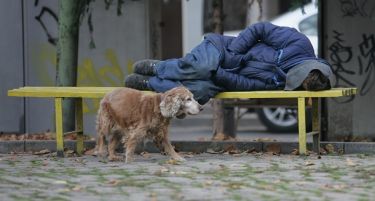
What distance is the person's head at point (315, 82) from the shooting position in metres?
8.66

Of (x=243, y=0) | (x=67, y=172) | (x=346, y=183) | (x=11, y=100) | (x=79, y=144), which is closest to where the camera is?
(x=346, y=183)

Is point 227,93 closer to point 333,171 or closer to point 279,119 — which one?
point 333,171

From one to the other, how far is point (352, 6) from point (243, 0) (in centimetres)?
1276

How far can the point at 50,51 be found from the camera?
38.8ft

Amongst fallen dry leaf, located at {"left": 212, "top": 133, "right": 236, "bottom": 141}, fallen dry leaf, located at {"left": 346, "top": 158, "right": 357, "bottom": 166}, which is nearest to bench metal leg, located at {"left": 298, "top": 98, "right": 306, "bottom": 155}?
fallen dry leaf, located at {"left": 346, "top": 158, "right": 357, "bottom": 166}

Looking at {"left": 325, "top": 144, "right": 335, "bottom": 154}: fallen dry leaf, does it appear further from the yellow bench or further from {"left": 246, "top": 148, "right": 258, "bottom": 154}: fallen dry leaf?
{"left": 246, "top": 148, "right": 258, "bottom": 154}: fallen dry leaf

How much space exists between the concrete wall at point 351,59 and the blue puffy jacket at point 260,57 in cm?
201

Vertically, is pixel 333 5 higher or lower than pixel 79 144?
higher

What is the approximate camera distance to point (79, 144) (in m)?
9.59

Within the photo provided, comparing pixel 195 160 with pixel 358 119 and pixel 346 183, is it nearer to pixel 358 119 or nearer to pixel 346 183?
pixel 346 183

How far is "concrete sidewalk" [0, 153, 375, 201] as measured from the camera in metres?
6.77

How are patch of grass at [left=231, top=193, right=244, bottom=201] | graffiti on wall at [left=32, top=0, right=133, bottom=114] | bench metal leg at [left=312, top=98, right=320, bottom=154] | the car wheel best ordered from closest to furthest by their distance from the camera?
patch of grass at [left=231, top=193, right=244, bottom=201] → bench metal leg at [left=312, top=98, right=320, bottom=154] → graffiti on wall at [left=32, top=0, right=133, bottom=114] → the car wheel

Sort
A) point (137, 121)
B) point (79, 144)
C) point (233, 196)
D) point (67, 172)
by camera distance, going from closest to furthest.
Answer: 1. point (233, 196)
2. point (67, 172)
3. point (137, 121)
4. point (79, 144)

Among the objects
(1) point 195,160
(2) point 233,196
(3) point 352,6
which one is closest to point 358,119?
(3) point 352,6
